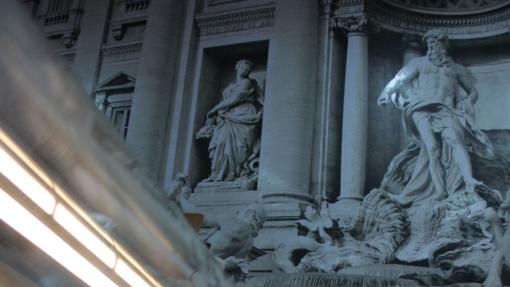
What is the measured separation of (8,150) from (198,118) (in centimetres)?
1106

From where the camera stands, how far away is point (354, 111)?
1112 centimetres

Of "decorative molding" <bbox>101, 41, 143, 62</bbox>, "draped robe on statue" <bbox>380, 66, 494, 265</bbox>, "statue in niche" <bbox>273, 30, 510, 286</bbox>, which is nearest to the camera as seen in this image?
"statue in niche" <bbox>273, 30, 510, 286</bbox>

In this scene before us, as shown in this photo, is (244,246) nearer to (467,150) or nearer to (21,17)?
(467,150)

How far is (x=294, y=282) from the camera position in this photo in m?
7.20

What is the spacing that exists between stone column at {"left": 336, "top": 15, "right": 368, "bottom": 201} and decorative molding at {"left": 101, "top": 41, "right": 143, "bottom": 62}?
434 centimetres

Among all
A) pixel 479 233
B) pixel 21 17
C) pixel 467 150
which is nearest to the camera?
pixel 21 17

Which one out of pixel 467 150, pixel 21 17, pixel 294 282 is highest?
pixel 467 150

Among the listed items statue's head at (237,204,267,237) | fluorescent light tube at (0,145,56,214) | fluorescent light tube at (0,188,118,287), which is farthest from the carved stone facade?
fluorescent light tube at (0,145,56,214)

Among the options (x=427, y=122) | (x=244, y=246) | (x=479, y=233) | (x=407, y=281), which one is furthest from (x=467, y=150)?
(x=244, y=246)

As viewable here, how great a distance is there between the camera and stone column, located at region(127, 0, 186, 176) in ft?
40.2

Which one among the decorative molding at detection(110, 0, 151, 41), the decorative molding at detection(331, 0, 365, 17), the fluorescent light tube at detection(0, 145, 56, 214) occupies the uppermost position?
the decorative molding at detection(110, 0, 151, 41)

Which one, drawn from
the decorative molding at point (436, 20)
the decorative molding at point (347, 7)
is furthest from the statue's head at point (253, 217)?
the decorative molding at point (436, 20)

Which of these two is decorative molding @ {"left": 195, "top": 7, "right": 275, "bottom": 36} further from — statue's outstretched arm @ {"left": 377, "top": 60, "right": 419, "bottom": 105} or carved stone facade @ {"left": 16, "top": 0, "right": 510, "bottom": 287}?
statue's outstretched arm @ {"left": 377, "top": 60, "right": 419, "bottom": 105}

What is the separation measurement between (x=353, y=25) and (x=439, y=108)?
7.66ft
